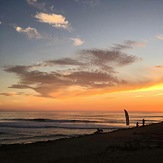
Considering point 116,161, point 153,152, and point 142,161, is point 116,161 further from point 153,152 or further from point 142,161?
point 153,152

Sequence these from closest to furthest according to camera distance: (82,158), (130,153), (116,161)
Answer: (116,161) < (82,158) < (130,153)

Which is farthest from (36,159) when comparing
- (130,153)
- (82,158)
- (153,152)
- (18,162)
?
(153,152)

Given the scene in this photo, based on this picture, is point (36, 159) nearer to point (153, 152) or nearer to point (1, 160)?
point (1, 160)

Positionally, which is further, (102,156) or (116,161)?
(102,156)

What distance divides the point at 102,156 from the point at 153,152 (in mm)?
2943

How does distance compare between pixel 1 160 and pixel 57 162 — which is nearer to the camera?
pixel 57 162

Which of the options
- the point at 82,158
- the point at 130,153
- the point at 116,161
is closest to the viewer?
the point at 116,161

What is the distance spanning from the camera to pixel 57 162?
41.4 feet

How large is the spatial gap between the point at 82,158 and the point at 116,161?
6.13 ft

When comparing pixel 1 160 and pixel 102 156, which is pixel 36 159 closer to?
pixel 1 160

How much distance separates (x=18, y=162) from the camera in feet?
42.7

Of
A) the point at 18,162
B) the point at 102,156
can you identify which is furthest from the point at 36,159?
the point at 102,156

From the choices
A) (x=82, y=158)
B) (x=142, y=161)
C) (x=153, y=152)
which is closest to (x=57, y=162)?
(x=82, y=158)

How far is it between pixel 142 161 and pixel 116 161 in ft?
4.04
